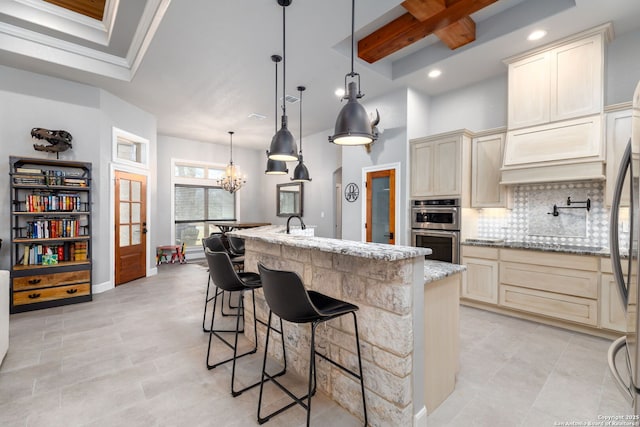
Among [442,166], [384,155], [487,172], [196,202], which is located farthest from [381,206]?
[196,202]

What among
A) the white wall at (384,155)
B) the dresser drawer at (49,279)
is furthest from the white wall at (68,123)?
the white wall at (384,155)

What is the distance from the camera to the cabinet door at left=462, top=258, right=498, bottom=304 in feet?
12.6

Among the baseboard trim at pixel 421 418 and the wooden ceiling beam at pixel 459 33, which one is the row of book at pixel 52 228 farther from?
the wooden ceiling beam at pixel 459 33

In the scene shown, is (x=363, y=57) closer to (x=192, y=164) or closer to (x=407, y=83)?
(x=407, y=83)

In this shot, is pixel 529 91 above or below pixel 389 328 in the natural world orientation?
above

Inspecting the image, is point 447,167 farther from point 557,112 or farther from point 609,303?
point 609,303

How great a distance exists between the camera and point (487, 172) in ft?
13.5

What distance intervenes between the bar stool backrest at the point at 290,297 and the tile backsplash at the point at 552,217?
12.0 ft

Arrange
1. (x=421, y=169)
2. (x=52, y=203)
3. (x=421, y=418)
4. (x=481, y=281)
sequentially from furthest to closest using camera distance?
(x=421, y=169)
(x=52, y=203)
(x=481, y=281)
(x=421, y=418)

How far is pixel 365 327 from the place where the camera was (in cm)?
187

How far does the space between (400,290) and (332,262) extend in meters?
0.57

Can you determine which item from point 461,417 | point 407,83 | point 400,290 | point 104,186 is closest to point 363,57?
point 407,83

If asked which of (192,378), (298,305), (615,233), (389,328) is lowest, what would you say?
(192,378)

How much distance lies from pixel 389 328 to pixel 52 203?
484cm
